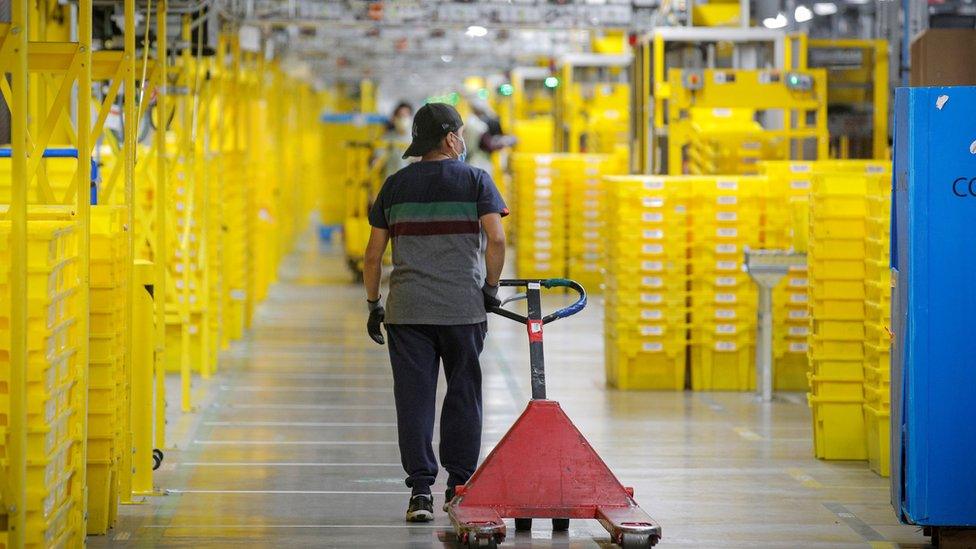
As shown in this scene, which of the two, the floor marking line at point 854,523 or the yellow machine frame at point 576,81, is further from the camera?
the yellow machine frame at point 576,81

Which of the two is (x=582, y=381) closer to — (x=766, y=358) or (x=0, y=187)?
(x=766, y=358)

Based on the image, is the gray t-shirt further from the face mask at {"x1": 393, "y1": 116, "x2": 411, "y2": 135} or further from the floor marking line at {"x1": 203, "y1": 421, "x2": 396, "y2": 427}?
the face mask at {"x1": 393, "y1": 116, "x2": 411, "y2": 135}

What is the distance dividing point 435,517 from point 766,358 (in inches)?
189

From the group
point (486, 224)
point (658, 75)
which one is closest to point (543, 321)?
point (486, 224)


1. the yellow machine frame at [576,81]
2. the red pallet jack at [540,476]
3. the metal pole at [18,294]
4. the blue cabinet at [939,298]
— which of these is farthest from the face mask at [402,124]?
the metal pole at [18,294]

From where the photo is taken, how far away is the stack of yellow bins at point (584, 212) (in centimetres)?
2116

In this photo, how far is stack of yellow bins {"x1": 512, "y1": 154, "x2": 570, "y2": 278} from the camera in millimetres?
21531

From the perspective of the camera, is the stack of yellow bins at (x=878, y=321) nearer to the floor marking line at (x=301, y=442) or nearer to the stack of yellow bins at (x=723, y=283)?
the floor marking line at (x=301, y=442)

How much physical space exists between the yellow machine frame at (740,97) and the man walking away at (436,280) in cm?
640

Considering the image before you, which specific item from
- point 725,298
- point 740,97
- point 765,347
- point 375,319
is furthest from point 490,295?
point 740,97

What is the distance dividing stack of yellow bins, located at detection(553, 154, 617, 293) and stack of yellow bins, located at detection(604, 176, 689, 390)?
850cm

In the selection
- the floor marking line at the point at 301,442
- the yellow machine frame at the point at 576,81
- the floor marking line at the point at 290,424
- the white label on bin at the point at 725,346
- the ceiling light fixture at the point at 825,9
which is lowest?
the floor marking line at the point at 301,442

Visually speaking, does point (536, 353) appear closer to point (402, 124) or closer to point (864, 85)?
point (864, 85)

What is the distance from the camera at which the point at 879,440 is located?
8.91 metres
